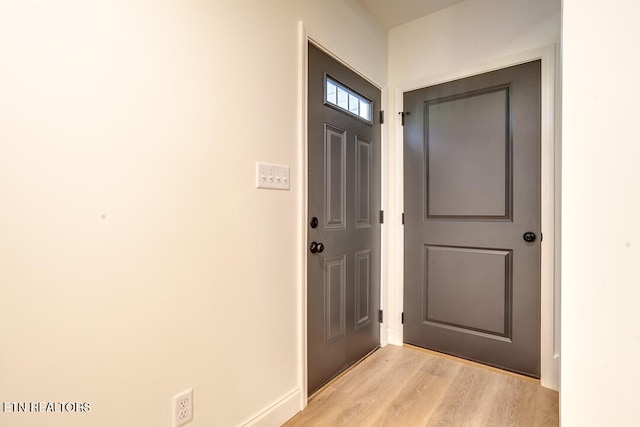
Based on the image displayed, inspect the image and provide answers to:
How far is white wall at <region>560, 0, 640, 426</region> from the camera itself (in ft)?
3.01

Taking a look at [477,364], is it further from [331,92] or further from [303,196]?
[331,92]

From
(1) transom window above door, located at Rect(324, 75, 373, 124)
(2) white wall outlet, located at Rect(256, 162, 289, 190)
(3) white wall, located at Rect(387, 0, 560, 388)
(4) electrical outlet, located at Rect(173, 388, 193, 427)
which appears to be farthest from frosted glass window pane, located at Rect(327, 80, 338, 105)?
(4) electrical outlet, located at Rect(173, 388, 193, 427)

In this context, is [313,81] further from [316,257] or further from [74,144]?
[74,144]

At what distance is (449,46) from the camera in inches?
90.7

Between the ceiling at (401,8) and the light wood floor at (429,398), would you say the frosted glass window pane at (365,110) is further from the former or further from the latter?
the light wood floor at (429,398)

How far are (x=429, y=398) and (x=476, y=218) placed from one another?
3.98 ft

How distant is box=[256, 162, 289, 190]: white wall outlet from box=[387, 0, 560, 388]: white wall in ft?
3.97

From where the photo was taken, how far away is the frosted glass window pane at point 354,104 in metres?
2.15

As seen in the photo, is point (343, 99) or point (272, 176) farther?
point (343, 99)

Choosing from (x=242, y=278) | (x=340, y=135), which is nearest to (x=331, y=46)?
(x=340, y=135)

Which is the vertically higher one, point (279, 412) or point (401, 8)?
point (401, 8)

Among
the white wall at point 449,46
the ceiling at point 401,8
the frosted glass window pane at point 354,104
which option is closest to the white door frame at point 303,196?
the frosted glass window pane at point 354,104

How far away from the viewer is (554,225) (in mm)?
1918

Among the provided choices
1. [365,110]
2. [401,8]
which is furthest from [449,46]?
[365,110]
